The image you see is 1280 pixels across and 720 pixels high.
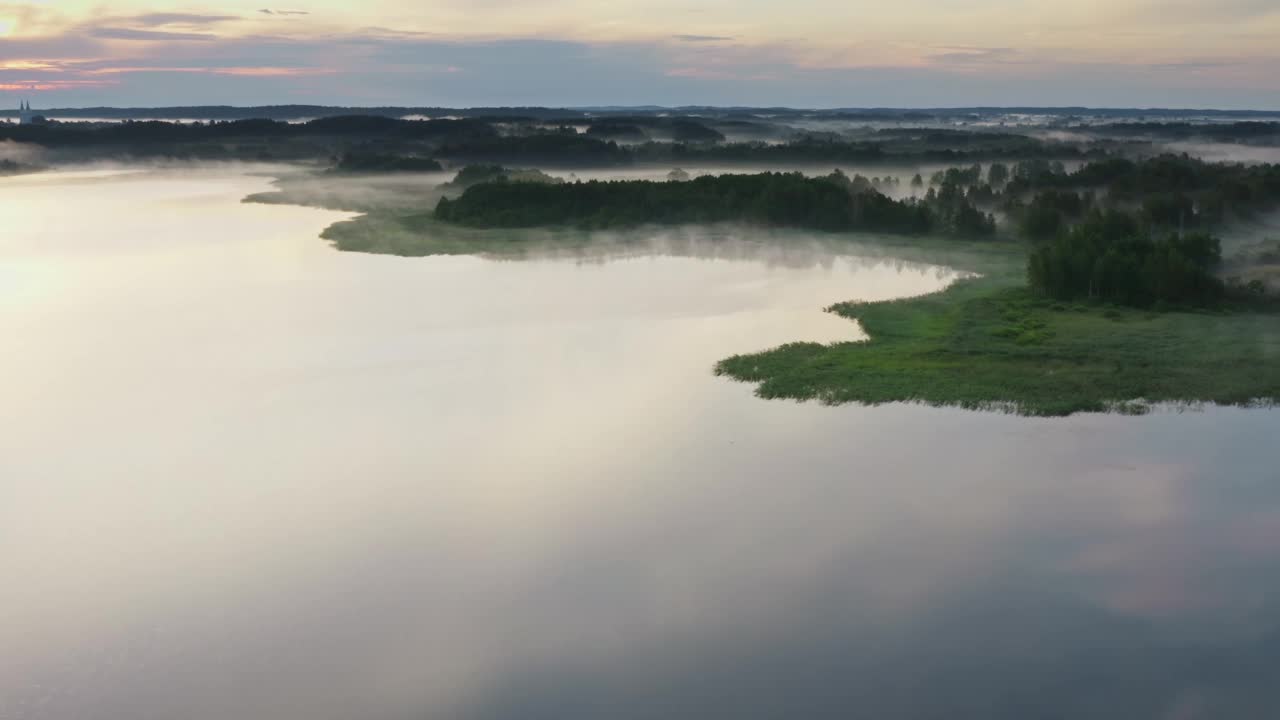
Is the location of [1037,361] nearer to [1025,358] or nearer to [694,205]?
[1025,358]

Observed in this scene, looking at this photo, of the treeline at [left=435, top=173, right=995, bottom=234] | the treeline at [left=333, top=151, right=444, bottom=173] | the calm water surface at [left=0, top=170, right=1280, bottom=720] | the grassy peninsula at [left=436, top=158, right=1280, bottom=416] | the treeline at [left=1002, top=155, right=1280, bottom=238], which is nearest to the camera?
the calm water surface at [left=0, top=170, right=1280, bottom=720]

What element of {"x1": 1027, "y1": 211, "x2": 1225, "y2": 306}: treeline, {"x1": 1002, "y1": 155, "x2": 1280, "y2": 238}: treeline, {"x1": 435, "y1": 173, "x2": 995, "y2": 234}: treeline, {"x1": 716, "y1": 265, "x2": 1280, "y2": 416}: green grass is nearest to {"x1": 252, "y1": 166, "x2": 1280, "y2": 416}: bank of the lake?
{"x1": 716, "y1": 265, "x2": 1280, "y2": 416}: green grass

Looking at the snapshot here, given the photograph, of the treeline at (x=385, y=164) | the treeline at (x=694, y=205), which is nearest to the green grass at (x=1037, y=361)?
the treeline at (x=694, y=205)

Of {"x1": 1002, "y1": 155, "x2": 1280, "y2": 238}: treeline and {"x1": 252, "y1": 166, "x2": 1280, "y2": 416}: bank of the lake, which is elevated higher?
{"x1": 1002, "y1": 155, "x2": 1280, "y2": 238}: treeline

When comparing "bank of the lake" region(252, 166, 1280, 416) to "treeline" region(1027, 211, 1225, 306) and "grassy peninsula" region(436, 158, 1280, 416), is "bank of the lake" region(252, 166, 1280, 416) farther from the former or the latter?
"treeline" region(1027, 211, 1225, 306)

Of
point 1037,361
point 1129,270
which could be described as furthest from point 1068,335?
point 1129,270

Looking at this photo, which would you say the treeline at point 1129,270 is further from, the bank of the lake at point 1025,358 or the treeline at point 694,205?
the treeline at point 694,205
